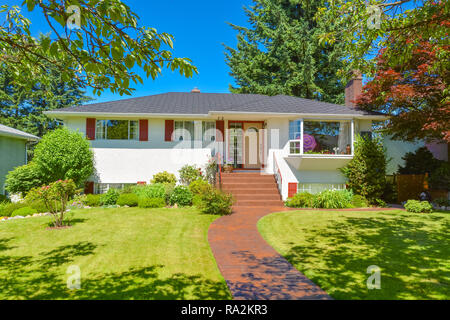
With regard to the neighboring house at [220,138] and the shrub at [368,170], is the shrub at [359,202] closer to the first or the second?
the shrub at [368,170]

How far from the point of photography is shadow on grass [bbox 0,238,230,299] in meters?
4.07

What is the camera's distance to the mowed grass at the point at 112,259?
4.22 metres

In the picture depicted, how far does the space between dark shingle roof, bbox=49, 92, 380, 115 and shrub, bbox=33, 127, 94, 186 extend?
1881mm

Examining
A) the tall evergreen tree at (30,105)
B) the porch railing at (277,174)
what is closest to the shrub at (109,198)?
the porch railing at (277,174)

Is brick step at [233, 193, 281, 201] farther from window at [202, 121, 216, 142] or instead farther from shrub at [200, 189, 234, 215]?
window at [202, 121, 216, 142]

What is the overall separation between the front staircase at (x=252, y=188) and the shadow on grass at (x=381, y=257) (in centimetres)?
395

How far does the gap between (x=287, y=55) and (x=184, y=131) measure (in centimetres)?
1539

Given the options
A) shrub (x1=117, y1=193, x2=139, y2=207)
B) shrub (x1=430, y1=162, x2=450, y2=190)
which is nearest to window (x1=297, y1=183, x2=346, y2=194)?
shrub (x1=430, y1=162, x2=450, y2=190)

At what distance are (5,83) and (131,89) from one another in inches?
1533

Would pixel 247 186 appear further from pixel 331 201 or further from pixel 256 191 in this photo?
pixel 331 201

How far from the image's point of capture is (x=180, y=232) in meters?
7.96

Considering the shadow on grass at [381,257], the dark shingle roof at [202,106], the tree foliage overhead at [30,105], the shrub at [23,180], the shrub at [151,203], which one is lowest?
the shadow on grass at [381,257]

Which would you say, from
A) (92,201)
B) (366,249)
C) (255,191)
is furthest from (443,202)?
(92,201)
